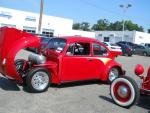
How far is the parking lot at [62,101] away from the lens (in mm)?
6387

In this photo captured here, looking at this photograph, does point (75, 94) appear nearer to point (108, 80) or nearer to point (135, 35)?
point (108, 80)

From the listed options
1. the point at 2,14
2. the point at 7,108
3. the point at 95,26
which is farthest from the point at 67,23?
the point at 95,26

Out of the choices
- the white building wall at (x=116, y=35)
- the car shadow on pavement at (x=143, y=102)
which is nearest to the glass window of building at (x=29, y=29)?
the white building wall at (x=116, y=35)

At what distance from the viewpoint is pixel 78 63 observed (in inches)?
339

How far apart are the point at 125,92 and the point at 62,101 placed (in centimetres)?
161

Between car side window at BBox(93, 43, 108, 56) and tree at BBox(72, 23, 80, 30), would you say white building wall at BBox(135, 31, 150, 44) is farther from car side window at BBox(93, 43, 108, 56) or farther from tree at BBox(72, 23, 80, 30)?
tree at BBox(72, 23, 80, 30)

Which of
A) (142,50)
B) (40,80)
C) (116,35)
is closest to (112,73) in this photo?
(40,80)

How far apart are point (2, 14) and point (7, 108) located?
4132 cm

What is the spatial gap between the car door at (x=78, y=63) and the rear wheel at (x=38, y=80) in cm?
58

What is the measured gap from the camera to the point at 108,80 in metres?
9.80

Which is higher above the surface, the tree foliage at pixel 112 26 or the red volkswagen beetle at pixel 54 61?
the tree foliage at pixel 112 26

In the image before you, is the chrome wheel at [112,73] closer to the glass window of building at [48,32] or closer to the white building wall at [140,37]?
the glass window of building at [48,32]

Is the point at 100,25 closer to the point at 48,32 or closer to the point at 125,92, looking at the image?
the point at 48,32

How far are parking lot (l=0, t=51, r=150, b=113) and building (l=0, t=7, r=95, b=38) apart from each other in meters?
38.8
